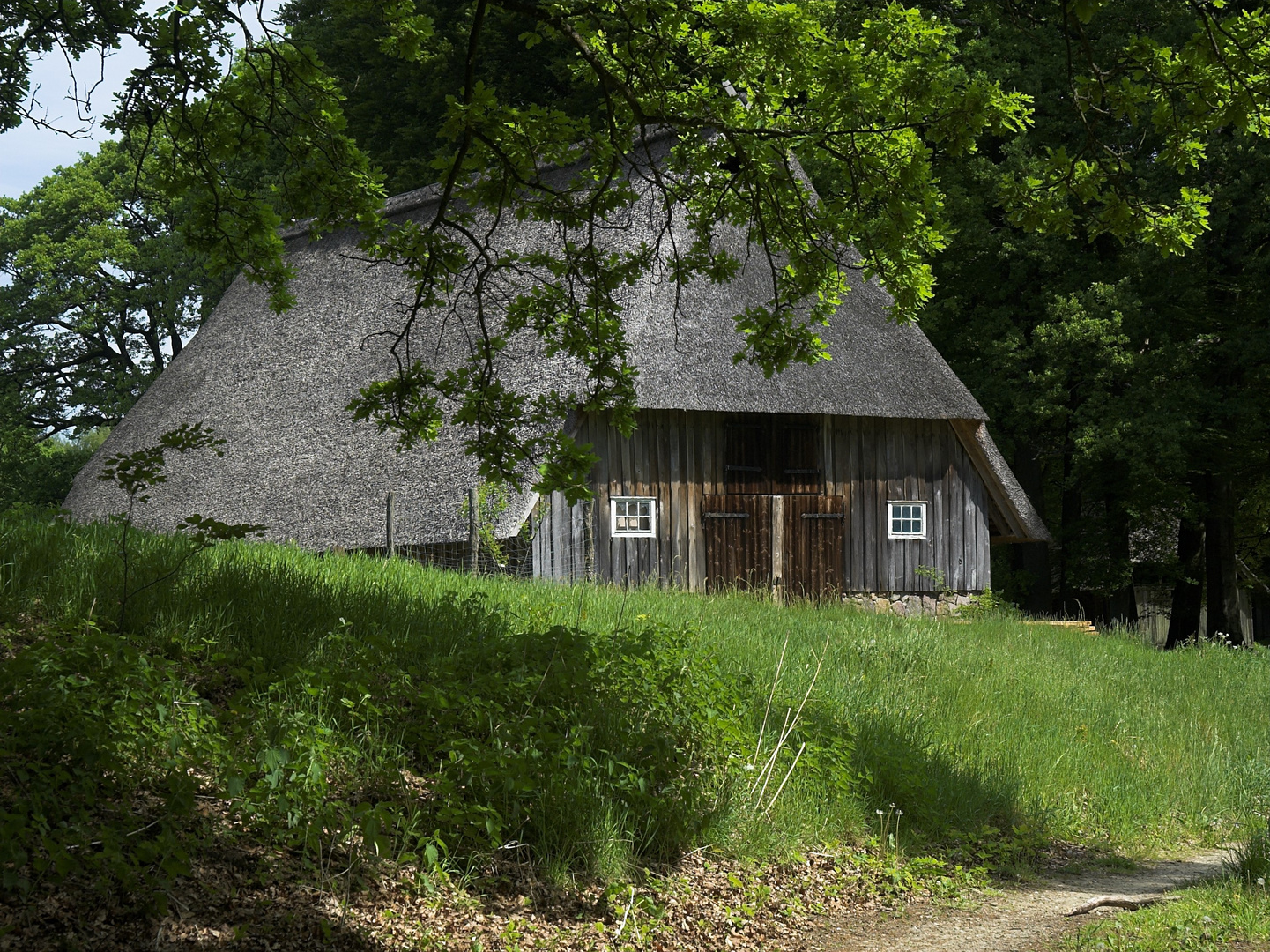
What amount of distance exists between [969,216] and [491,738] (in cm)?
1924

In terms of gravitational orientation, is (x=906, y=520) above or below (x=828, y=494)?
below

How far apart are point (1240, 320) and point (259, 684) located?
2034 centimetres

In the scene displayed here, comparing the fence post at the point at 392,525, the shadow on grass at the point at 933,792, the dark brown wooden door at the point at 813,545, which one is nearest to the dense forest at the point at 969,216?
the shadow on grass at the point at 933,792

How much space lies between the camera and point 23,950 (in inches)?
163

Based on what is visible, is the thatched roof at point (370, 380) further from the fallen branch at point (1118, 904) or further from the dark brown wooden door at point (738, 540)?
the fallen branch at point (1118, 904)

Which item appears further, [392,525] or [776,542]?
[776,542]

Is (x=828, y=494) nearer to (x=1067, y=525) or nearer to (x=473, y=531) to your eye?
(x=473, y=531)

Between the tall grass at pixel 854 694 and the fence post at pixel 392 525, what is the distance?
286 centimetres

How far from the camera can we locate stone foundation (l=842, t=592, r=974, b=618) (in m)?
17.9

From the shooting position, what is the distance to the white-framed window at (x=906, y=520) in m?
18.1

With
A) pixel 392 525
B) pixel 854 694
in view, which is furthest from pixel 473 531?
pixel 854 694

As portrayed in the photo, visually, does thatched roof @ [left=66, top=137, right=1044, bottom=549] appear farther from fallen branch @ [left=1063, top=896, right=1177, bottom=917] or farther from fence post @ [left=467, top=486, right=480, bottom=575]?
fallen branch @ [left=1063, top=896, right=1177, bottom=917]

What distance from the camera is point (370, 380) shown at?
18422 millimetres

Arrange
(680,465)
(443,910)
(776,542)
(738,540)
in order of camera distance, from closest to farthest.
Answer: (443,910) → (680,465) → (738,540) → (776,542)
